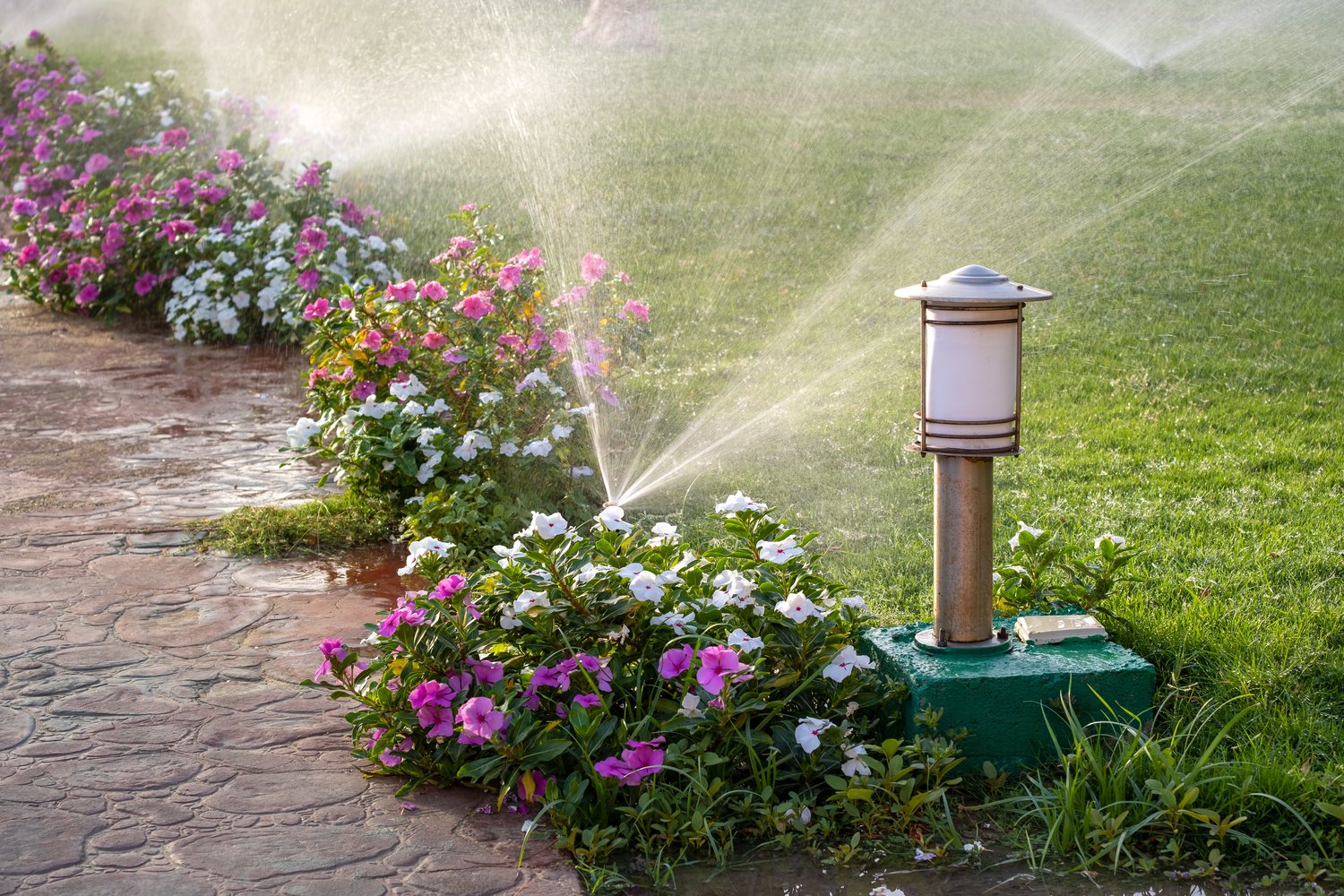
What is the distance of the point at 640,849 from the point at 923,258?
6674mm

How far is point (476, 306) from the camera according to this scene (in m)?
4.33

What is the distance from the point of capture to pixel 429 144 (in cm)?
1123

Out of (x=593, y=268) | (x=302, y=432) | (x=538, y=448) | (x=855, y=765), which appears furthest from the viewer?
(x=593, y=268)

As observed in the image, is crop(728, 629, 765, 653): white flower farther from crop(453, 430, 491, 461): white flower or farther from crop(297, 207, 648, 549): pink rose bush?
crop(453, 430, 491, 461): white flower

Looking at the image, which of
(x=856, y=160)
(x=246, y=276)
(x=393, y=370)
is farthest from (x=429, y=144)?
(x=393, y=370)

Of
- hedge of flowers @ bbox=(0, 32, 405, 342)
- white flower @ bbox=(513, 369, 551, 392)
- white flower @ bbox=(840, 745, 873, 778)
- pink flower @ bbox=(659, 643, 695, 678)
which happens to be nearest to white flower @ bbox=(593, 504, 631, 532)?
pink flower @ bbox=(659, 643, 695, 678)

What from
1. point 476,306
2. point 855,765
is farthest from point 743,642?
point 476,306

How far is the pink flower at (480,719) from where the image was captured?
2580mm

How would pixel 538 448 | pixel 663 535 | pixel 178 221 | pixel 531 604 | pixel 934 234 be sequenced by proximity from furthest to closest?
1. pixel 934 234
2. pixel 178 221
3. pixel 538 448
4. pixel 663 535
5. pixel 531 604

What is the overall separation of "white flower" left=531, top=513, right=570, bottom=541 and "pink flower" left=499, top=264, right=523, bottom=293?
1.78 metres

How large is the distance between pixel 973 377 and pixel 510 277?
2.19 metres

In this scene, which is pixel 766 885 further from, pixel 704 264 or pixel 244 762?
pixel 704 264

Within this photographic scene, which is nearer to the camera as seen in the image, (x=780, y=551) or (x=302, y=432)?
(x=780, y=551)

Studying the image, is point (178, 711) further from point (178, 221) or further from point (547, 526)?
point (178, 221)
